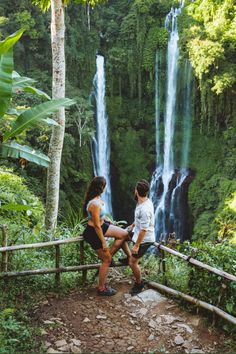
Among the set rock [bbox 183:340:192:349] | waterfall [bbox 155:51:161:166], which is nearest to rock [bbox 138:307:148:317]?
rock [bbox 183:340:192:349]

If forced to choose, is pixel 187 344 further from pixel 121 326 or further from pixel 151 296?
pixel 151 296

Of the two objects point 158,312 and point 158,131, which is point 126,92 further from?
Answer: point 158,312

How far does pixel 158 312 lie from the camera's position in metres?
4.36

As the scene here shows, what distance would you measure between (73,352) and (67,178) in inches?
640

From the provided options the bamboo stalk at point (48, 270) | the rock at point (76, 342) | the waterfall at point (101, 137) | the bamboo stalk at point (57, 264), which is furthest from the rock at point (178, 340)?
the waterfall at point (101, 137)

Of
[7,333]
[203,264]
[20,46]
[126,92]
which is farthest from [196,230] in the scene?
[7,333]

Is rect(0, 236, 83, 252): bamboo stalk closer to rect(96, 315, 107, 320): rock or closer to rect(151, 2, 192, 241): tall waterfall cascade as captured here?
rect(96, 315, 107, 320): rock

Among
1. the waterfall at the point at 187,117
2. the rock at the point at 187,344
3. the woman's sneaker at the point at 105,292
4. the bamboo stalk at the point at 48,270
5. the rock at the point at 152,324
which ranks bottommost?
the rock at the point at 187,344

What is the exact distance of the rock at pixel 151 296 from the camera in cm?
464

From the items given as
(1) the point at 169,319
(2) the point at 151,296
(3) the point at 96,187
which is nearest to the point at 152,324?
(1) the point at 169,319

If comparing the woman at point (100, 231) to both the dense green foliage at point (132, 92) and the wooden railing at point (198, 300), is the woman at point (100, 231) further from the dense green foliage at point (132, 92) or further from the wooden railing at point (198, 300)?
the dense green foliage at point (132, 92)

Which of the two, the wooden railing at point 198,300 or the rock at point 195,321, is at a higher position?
the wooden railing at point 198,300

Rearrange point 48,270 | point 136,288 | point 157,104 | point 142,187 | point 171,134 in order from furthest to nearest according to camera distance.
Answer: point 157,104
point 171,134
point 136,288
point 48,270
point 142,187

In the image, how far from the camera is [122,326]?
4055mm
